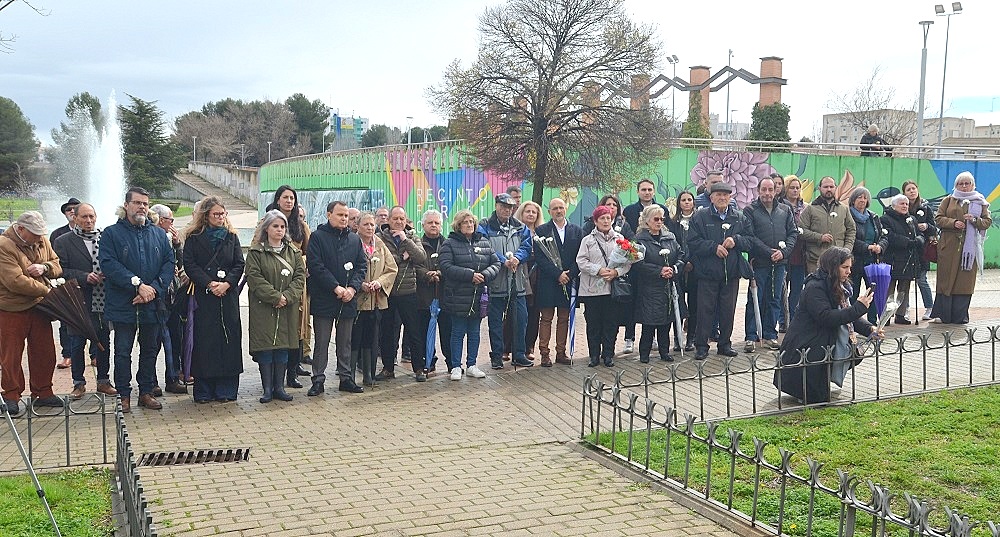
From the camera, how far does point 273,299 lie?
9484mm

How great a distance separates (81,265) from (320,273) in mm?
2327

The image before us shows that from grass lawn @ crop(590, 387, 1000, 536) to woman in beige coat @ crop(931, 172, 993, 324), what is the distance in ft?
16.0

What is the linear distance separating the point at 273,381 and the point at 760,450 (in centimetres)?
564

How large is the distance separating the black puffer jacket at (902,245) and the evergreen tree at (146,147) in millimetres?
63028

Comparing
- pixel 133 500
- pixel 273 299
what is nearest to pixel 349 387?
pixel 273 299

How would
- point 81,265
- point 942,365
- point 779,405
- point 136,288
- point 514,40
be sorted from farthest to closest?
point 514,40, point 942,365, point 81,265, point 136,288, point 779,405

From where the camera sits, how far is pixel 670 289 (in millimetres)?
11352

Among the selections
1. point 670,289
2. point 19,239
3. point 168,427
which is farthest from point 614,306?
point 19,239

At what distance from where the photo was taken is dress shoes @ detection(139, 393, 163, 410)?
30.6 ft

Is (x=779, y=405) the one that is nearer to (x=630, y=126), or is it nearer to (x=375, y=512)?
(x=375, y=512)

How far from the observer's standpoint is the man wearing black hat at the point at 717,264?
11.4 m

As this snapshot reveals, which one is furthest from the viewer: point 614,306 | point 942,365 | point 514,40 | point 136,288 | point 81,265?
point 514,40

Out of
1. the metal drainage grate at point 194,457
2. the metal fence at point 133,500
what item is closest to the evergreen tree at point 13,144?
the metal drainage grate at point 194,457

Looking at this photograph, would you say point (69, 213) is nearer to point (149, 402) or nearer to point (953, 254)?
point (149, 402)
